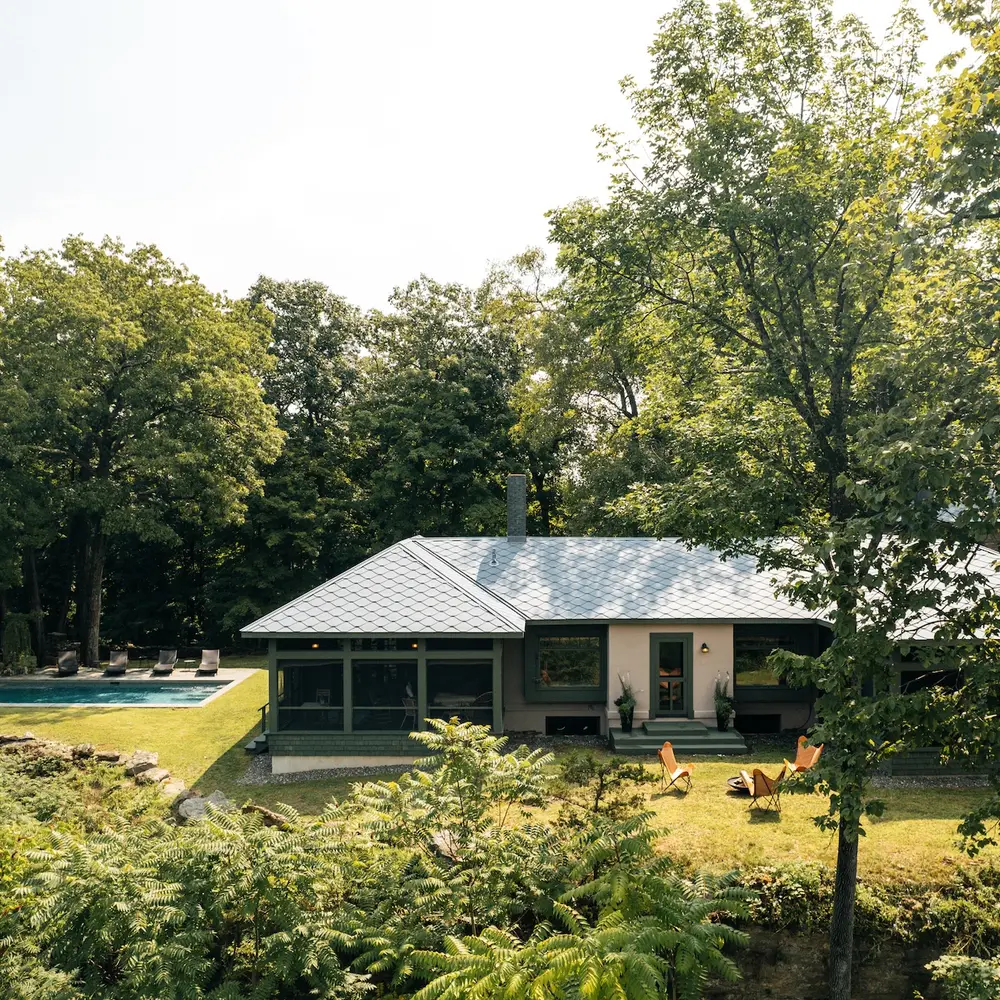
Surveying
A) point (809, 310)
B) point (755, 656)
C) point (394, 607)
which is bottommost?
point (755, 656)

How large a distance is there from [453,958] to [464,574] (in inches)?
472

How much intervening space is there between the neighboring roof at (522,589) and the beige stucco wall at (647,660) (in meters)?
0.41

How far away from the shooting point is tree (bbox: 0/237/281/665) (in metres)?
23.8

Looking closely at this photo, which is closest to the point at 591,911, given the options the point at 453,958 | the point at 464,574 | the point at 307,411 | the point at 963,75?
the point at 453,958

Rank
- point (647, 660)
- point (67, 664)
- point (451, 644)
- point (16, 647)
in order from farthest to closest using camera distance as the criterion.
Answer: point (16, 647), point (67, 664), point (647, 660), point (451, 644)

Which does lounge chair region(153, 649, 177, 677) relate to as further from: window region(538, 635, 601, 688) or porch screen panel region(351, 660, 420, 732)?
window region(538, 635, 601, 688)

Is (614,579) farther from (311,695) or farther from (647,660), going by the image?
(311,695)

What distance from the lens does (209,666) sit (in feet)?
83.8

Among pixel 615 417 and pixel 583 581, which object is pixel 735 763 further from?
pixel 615 417

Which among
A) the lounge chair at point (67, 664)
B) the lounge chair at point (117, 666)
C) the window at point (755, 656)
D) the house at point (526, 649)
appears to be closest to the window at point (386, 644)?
the house at point (526, 649)

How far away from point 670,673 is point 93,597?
67.2ft

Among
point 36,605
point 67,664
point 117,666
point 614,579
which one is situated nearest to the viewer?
point 614,579

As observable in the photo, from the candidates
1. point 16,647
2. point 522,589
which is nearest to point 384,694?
point 522,589

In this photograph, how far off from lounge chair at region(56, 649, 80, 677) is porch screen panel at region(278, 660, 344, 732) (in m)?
12.4
